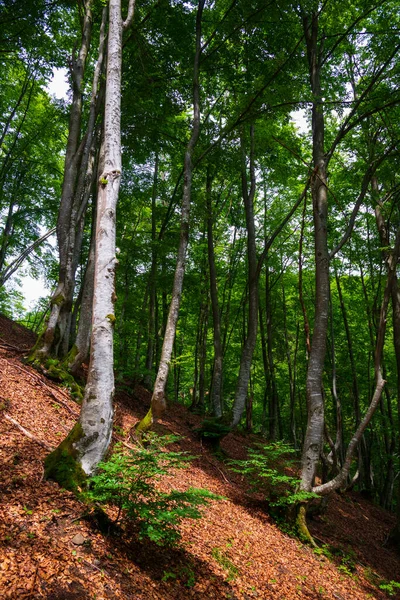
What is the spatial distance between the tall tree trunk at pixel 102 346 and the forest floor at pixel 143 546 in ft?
0.90

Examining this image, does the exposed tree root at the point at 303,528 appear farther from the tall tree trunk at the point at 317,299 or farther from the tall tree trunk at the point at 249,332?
the tall tree trunk at the point at 249,332

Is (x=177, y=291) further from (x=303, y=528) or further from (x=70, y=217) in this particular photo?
(x=303, y=528)

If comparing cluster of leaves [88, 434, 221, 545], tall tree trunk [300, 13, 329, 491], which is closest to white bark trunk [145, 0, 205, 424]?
tall tree trunk [300, 13, 329, 491]

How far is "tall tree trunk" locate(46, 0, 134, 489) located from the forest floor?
0.90 feet

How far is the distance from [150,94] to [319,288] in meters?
6.69

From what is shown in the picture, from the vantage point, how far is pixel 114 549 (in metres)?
3.14

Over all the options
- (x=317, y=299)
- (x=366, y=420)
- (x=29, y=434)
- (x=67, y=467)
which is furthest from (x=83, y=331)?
(x=366, y=420)

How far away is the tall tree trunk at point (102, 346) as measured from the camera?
3.45 metres

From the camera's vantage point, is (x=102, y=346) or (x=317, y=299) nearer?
(x=102, y=346)

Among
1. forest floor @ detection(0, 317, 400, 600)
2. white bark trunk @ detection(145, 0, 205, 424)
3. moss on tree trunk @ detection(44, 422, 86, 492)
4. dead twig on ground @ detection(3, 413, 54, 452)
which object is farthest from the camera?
white bark trunk @ detection(145, 0, 205, 424)

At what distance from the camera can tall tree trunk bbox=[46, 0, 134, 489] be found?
345 cm

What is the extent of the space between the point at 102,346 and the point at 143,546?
2139 millimetres

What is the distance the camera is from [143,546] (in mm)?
3529

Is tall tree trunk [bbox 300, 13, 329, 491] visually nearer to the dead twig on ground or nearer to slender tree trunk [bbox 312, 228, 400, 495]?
slender tree trunk [bbox 312, 228, 400, 495]
